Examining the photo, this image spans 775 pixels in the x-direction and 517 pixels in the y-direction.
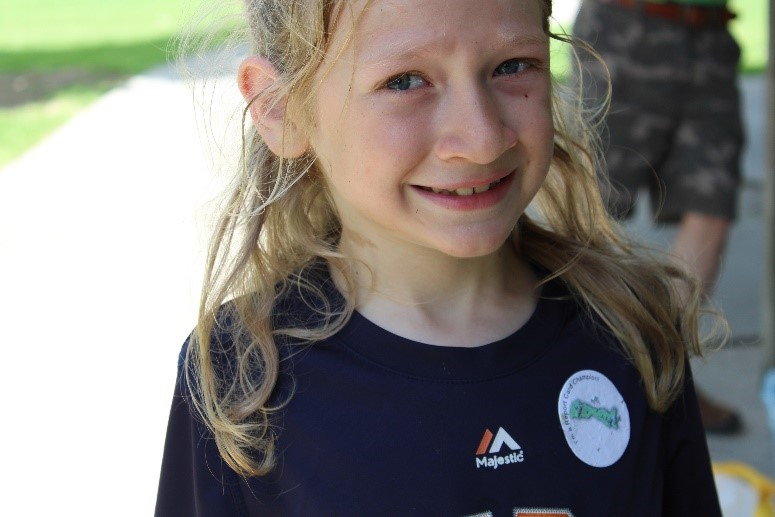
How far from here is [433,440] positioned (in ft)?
5.70

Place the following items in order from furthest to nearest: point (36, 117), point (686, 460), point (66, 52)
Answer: point (66, 52) < point (36, 117) < point (686, 460)

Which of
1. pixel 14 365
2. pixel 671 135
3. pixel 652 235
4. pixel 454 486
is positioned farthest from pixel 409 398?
A: pixel 652 235

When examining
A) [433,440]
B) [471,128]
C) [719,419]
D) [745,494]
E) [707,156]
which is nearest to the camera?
[471,128]

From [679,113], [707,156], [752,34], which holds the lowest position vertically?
[707,156]

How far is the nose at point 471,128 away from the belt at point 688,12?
2500 millimetres

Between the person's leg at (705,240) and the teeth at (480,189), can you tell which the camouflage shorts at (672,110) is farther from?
the teeth at (480,189)

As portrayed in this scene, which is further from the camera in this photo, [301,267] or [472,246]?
[301,267]

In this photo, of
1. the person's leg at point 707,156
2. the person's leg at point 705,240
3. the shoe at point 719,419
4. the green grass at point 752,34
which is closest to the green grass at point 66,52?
the person's leg at point 707,156

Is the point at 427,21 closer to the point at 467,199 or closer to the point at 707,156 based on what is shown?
the point at 467,199

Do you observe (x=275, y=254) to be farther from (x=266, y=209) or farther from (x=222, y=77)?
(x=222, y=77)

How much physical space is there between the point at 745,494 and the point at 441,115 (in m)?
1.57

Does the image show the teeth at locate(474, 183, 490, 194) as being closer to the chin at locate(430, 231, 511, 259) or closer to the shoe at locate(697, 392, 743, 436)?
the chin at locate(430, 231, 511, 259)

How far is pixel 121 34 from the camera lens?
607 inches

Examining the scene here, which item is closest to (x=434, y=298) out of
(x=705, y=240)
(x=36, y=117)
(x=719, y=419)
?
(x=705, y=240)
